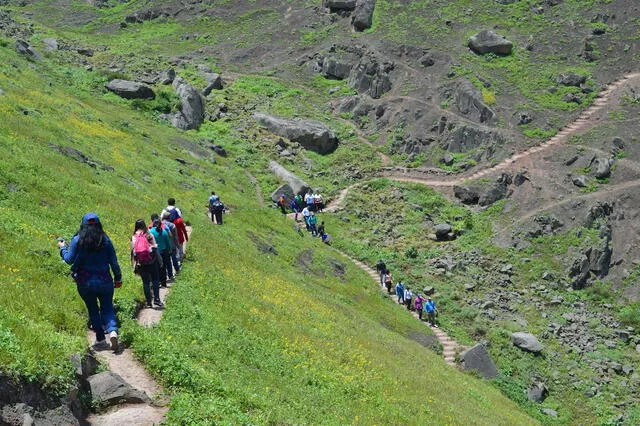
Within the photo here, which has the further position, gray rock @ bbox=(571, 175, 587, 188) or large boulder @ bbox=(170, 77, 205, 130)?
large boulder @ bbox=(170, 77, 205, 130)

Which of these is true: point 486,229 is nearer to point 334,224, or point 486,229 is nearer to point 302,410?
point 334,224

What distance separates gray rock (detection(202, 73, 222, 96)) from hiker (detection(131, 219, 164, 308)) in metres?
56.0

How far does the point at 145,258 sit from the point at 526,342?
87.3 feet

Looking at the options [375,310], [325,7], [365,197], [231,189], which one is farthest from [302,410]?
[325,7]

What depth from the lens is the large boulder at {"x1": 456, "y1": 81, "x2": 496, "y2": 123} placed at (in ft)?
199

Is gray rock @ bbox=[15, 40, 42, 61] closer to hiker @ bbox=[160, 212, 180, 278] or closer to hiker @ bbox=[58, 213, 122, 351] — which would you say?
hiker @ bbox=[160, 212, 180, 278]

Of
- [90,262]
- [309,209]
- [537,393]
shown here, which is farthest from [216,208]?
[90,262]

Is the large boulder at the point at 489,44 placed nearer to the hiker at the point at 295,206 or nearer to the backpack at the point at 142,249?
the hiker at the point at 295,206

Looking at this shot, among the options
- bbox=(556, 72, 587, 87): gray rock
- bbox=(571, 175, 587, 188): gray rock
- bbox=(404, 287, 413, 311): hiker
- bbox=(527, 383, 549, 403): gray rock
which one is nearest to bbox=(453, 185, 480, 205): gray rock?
bbox=(571, 175, 587, 188): gray rock

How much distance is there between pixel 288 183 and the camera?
52750 mm

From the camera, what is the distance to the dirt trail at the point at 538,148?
2174 inches

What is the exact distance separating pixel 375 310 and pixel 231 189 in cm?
1745

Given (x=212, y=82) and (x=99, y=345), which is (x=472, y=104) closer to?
(x=212, y=82)

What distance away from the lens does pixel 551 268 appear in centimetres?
4369
